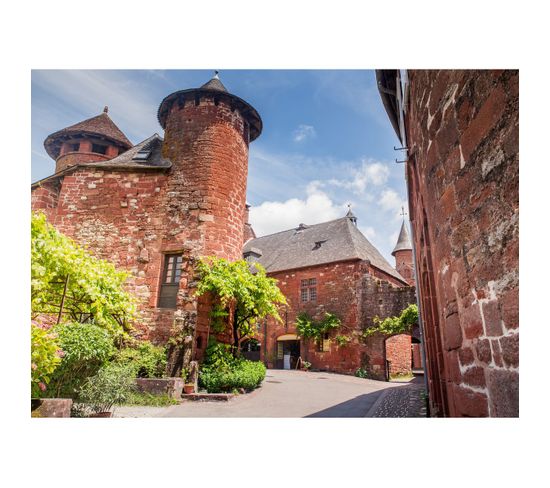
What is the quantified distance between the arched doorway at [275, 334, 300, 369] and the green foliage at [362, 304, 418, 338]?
4.10m

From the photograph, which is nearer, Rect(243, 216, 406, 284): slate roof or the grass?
the grass

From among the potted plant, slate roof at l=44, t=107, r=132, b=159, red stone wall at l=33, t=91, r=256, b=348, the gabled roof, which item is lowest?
the potted plant

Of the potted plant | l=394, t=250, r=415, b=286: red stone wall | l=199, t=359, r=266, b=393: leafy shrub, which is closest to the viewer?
the potted plant

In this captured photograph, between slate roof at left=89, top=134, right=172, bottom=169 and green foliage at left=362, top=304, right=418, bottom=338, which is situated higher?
slate roof at left=89, top=134, right=172, bottom=169

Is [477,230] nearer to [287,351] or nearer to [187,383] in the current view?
[187,383]

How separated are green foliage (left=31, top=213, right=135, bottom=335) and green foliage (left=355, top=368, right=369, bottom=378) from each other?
458 inches

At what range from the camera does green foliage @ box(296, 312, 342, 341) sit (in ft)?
58.1

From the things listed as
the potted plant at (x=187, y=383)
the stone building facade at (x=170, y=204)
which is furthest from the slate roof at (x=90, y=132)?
the potted plant at (x=187, y=383)

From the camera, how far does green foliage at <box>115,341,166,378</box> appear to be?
760 cm

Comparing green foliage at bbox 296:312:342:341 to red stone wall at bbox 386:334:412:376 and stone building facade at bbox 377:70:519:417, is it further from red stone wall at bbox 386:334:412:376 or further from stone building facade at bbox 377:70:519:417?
stone building facade at bbox 377:70:519:417

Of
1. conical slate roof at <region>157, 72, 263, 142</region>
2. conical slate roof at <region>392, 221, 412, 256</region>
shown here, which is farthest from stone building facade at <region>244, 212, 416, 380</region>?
conical slate roof at <region>157, 72, 263, 142</region>

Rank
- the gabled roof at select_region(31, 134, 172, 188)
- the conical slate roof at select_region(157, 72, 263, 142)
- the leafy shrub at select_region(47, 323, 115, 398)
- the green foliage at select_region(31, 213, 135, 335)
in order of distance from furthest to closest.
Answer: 1. the conical slate roof at select_region(157, 72, 263, 142)
2. the gabled roof at select_region(31, 134, 172, 188)
3. the leafy shrub at select_region(47, 323, 115, 398)
4. the green foliage at select_region(31, 213, 135, 335)
